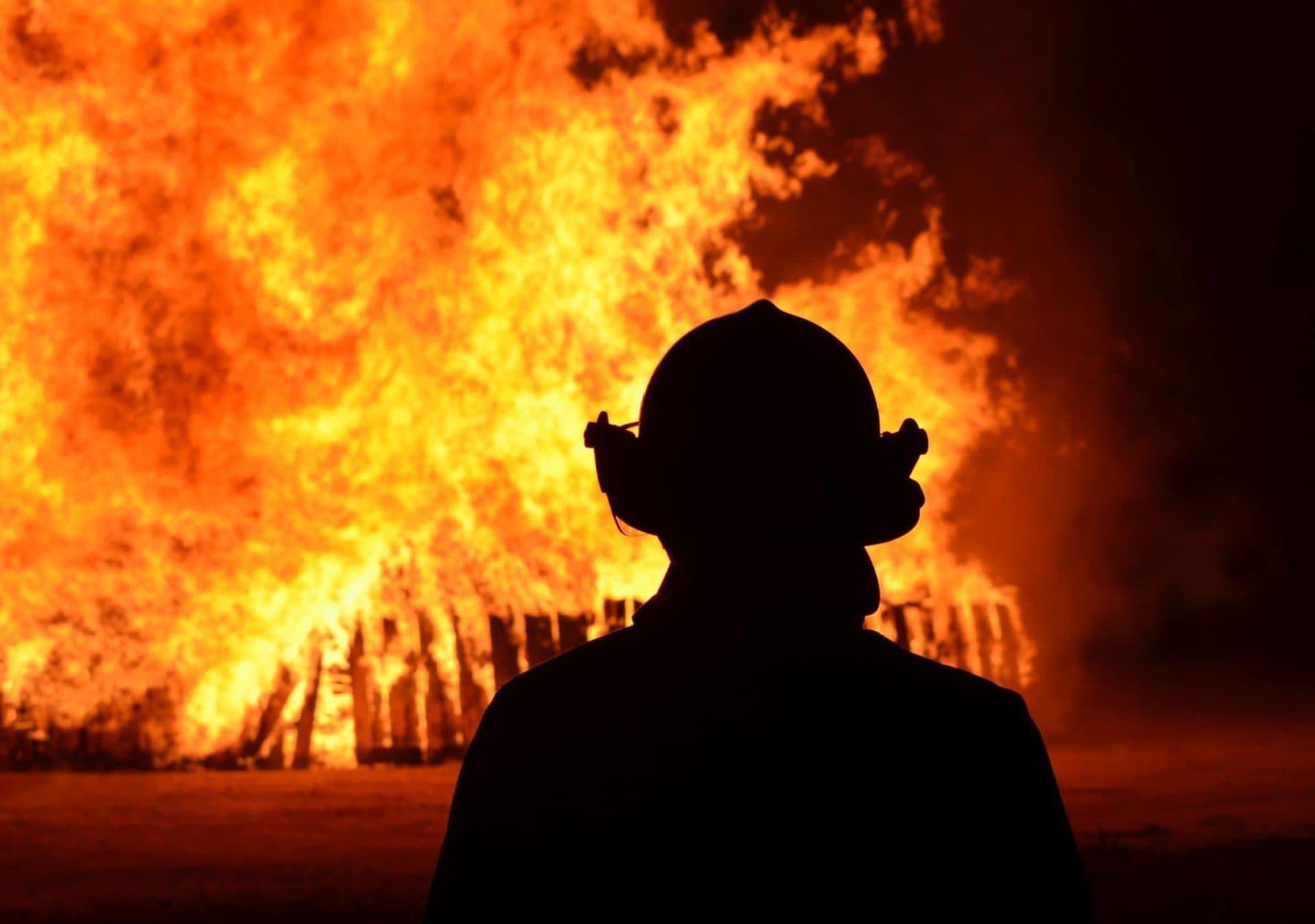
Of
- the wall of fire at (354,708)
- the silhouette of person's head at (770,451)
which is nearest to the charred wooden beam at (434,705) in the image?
the wall of fire at (354,708)

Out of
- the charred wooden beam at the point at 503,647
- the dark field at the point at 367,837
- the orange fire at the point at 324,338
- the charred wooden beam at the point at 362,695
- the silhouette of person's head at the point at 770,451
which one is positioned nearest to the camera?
the silhouette of person's head at the point at 770,451

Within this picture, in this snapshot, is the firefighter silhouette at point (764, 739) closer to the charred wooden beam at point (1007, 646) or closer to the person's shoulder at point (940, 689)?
the person's shoulder at point (940, 689)

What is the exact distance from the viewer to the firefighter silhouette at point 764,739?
1.23 m

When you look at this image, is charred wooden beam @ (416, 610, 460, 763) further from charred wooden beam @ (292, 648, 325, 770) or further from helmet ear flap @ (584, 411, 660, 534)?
helmet ear flap @ (584, 411, 660, 534)

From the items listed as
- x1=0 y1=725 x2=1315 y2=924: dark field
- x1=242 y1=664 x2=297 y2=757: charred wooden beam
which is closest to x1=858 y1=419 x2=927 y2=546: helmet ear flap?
x1=0 y1=725 x2=1315 y2=924: dark field

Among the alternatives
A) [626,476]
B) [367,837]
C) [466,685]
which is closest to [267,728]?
[466,685]

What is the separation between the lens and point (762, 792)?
49.2 inches

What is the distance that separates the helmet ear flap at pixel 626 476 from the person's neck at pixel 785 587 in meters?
0.08

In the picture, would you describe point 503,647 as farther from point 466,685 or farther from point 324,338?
point 324,338

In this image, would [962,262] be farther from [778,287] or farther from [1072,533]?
[1072,533]

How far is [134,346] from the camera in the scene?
979 centimetres

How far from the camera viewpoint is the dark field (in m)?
5.27

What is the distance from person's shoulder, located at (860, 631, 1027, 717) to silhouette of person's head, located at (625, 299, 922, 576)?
0.15 meters

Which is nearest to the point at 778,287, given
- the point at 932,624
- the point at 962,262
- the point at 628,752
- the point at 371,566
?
the point at 962,262
